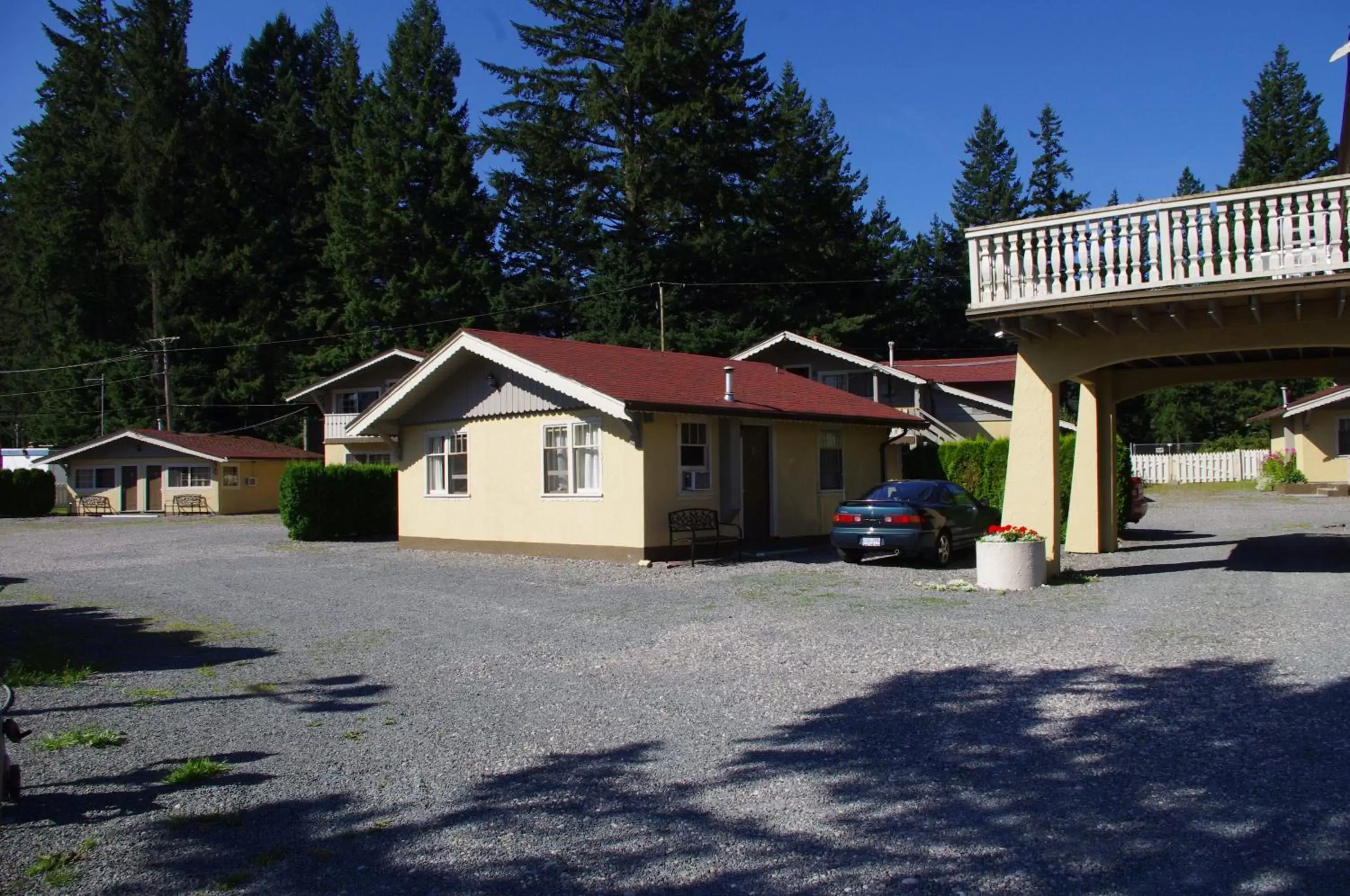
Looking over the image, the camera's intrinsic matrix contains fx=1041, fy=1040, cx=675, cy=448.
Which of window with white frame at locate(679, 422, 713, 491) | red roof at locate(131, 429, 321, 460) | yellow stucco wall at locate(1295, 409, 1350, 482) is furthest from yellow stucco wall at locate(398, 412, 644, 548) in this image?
yellow stucco wall at locate(1295, 409, 1350, 482)

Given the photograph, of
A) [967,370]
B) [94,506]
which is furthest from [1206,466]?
[94,506]

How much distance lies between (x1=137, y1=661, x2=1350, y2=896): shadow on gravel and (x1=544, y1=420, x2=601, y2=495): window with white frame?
11990 millimetres

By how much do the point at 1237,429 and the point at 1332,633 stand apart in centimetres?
5573

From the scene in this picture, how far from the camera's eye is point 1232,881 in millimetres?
4141

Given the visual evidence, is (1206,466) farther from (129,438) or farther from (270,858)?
(270,858)

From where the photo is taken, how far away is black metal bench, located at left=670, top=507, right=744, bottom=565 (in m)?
17.6

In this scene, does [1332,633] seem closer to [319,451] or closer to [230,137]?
[319,451]

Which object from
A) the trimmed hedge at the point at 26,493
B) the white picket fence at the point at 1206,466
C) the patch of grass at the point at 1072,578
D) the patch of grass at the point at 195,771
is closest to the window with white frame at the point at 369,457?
the trimmed hedge at the point at 26,493

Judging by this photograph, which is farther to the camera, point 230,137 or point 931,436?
point 230,137

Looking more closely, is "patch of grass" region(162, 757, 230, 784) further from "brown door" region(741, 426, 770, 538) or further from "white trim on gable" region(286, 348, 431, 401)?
"white trim on gable" region(286, 348, 431, 401)

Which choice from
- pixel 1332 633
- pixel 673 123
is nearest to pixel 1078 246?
pixel 1332 633

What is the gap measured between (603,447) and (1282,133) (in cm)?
5881

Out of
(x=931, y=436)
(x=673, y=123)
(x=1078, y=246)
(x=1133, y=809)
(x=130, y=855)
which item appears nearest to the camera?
(x=130, y=855)

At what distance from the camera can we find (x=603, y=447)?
1816 cm
